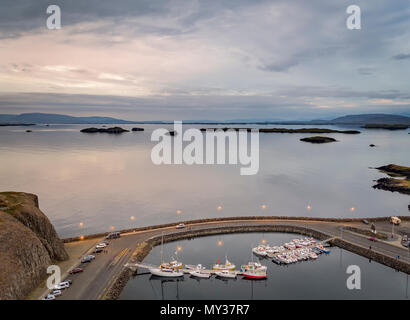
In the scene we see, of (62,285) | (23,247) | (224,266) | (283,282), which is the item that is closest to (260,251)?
(283,282)

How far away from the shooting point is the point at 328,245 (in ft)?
161

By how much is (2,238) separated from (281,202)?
223 ft

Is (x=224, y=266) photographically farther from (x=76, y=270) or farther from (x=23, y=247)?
(x=23, y=247)

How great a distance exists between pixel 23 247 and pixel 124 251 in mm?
14922

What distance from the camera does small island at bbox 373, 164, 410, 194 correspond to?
95444mm

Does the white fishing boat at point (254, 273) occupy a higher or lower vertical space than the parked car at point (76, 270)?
lower

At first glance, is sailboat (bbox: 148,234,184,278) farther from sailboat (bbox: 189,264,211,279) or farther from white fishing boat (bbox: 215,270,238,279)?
white fishing boat (bbox: 215,270,238,279)

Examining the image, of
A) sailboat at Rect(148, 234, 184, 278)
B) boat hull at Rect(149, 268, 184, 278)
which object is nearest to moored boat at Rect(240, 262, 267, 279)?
sailboat at Rect(148, 234, 184, 278)

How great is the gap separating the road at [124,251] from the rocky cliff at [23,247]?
3879 mm

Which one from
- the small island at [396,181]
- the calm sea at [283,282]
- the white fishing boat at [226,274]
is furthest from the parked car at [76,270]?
the small island at [396,181]

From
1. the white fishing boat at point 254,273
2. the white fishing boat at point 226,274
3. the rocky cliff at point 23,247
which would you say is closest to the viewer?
the rocky cliff at point 23,247

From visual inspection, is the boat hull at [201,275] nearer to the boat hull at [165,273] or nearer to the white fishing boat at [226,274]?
the white fishing boat at [226,274]

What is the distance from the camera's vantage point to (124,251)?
4362 cm

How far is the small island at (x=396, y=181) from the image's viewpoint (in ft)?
313
